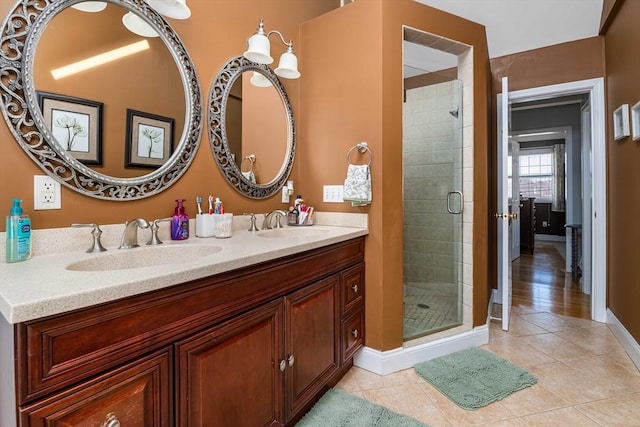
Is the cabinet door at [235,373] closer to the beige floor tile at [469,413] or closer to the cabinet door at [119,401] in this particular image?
the cabinet door at [119,401]

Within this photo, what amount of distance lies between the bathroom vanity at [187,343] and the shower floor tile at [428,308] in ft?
2.54

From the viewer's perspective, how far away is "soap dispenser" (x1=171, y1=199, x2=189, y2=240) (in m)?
1.52

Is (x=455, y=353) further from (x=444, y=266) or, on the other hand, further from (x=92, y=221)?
(x=92, y=221)

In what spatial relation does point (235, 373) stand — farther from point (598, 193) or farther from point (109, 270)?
point (598, 193)

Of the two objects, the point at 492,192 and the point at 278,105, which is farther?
the point at 492,192

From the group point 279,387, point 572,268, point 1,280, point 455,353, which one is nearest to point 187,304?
point 1,280

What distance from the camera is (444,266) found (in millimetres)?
2658

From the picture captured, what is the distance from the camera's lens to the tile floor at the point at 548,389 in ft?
5.22

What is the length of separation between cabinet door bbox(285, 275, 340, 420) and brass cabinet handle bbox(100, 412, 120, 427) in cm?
68

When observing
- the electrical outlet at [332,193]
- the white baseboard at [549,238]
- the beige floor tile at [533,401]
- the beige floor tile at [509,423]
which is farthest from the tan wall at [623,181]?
the white baseboard at [549,238]

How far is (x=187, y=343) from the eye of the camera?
954 millimetres

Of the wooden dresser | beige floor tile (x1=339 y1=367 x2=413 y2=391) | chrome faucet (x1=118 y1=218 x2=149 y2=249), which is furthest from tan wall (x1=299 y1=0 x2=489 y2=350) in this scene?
the wooden dresser

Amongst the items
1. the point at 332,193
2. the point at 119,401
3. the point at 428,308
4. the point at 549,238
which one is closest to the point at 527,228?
the point at 549,238

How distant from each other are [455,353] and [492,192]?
5.95 ft
